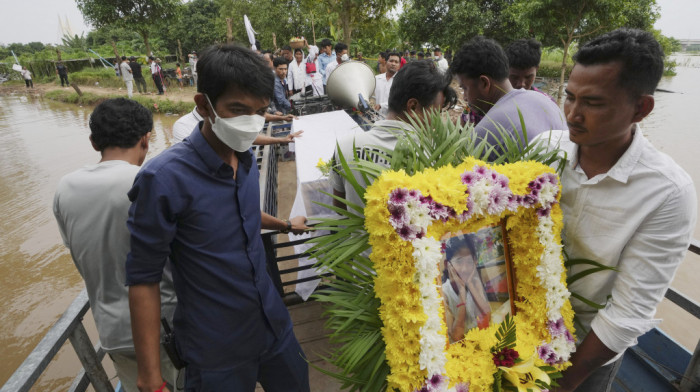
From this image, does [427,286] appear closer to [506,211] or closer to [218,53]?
[506,211]

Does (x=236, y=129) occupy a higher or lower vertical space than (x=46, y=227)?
higher

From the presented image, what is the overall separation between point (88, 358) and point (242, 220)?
3.51 ft

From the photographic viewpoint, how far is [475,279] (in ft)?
4.35

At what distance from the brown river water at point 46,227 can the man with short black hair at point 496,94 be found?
3.33 metres

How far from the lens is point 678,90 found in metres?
18.2

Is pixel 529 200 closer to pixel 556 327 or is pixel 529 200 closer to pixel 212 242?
pixel 556 327

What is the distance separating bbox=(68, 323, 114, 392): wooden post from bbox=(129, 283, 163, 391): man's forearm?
1.58ft

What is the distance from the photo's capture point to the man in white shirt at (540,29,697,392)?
1.14 metres

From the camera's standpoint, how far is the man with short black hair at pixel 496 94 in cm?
207

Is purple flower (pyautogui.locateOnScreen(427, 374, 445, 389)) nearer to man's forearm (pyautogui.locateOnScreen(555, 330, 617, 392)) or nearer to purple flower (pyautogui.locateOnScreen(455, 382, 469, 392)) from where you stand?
purple flower (pyautogui.locateOnScreen(455, 382, 469, 392))

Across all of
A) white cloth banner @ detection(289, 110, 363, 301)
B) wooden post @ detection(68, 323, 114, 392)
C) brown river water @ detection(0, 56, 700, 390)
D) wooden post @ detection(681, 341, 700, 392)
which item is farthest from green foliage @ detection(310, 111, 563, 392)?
brown river water @ detection(0, 56, 700, 390)

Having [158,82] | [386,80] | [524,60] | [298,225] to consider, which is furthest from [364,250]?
[158,82]

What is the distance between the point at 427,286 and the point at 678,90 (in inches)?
987

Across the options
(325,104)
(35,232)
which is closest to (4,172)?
(35,232)
